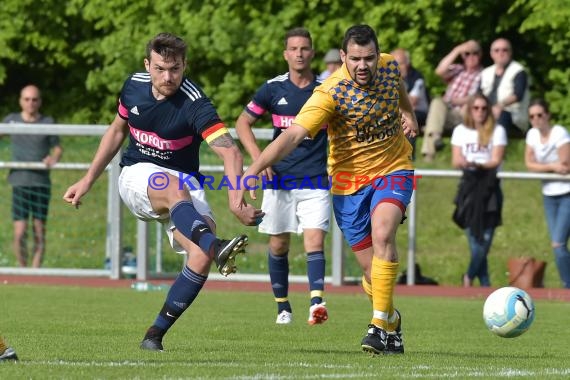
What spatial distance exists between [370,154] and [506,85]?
29.6 feet

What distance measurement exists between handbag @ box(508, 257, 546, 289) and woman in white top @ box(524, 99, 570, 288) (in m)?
0.45

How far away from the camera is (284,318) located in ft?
39.9

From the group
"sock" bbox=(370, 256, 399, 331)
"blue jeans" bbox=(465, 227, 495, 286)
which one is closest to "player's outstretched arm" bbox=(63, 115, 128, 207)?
"sock" bbox=(370, 256, 399, 331)

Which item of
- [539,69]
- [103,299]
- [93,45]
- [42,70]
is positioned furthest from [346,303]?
[42,70]

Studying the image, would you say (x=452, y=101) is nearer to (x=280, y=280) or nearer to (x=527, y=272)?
(x=527, y=272)

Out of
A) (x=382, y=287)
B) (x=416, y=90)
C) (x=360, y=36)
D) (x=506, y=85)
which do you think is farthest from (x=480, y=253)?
(x=360, y=36)

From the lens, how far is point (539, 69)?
23.0 meters

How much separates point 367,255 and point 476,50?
938 cm

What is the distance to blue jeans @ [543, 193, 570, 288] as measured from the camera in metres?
15.9

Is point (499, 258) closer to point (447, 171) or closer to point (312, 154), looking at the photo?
point (447, 171)

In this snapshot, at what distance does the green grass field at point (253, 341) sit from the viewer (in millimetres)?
7773

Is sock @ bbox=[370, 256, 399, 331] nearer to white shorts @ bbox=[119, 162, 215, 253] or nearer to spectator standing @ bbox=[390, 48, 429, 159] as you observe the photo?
white shorts @ bbox=[119, 162, 215, 253]

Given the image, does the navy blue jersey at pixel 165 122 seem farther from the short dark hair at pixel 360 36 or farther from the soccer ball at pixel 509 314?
the soccer ball at pixel 509 314

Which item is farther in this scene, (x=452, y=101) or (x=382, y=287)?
(x=452, y=101)
